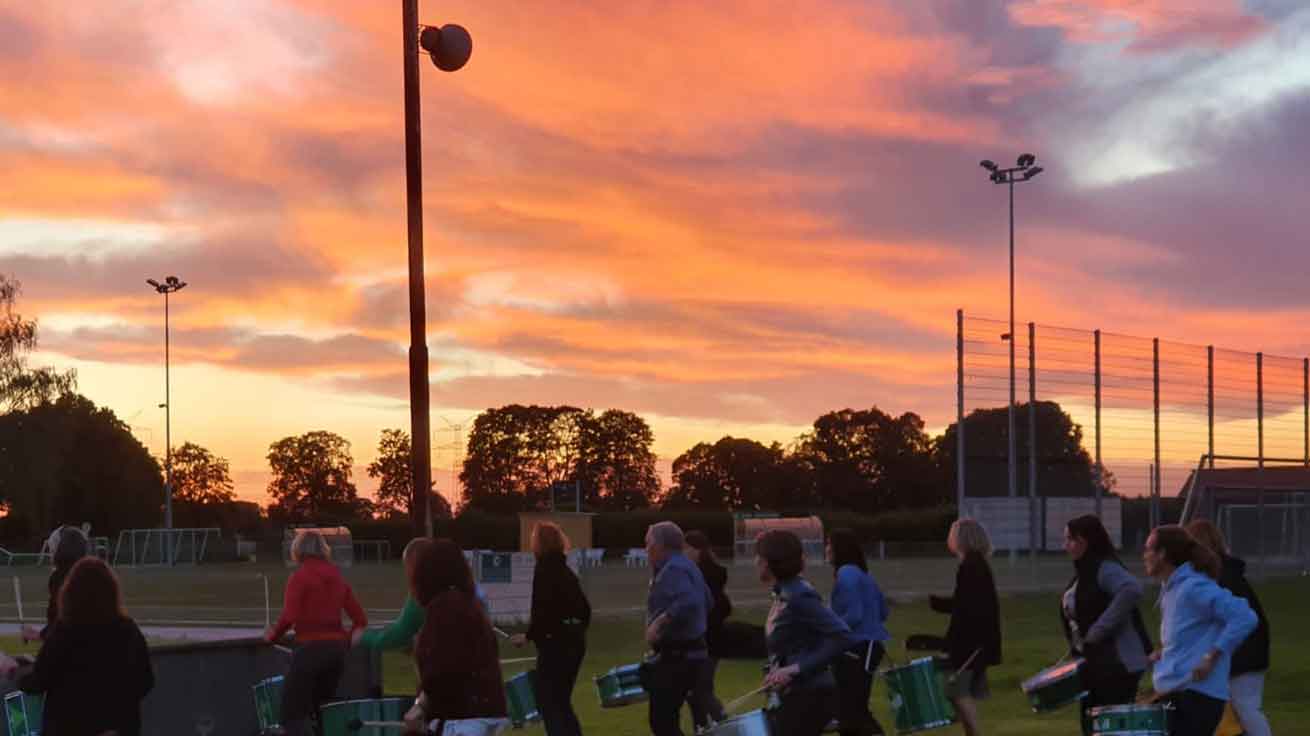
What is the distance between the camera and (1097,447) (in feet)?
186

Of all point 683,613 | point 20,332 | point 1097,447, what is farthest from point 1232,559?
point 20,332

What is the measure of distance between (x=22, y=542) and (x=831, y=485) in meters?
65.2

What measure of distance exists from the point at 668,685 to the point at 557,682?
105cm

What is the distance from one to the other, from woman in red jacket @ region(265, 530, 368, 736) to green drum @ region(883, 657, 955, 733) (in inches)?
137

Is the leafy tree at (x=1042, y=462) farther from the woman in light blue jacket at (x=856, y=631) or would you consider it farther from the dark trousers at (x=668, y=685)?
the dark trousers at (x=668, y=685)

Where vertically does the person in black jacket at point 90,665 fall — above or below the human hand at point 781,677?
above

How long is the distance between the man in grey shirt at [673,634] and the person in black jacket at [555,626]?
0.64 metres

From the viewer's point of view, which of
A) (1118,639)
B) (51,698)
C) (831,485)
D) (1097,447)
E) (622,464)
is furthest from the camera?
(622,464)

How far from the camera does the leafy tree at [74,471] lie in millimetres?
96812

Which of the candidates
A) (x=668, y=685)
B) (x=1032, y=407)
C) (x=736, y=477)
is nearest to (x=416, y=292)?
(x=668, y=685)

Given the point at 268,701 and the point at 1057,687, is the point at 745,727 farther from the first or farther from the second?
the point at 268,701

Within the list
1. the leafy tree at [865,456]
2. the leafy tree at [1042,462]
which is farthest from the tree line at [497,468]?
the leafy tree at [1042,462]

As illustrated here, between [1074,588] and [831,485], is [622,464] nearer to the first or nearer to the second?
[831,485]

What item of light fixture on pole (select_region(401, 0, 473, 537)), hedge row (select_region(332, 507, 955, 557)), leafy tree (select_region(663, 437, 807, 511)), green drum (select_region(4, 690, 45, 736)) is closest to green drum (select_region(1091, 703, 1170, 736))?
green drum (select_region(4, 690, 45, 736))
